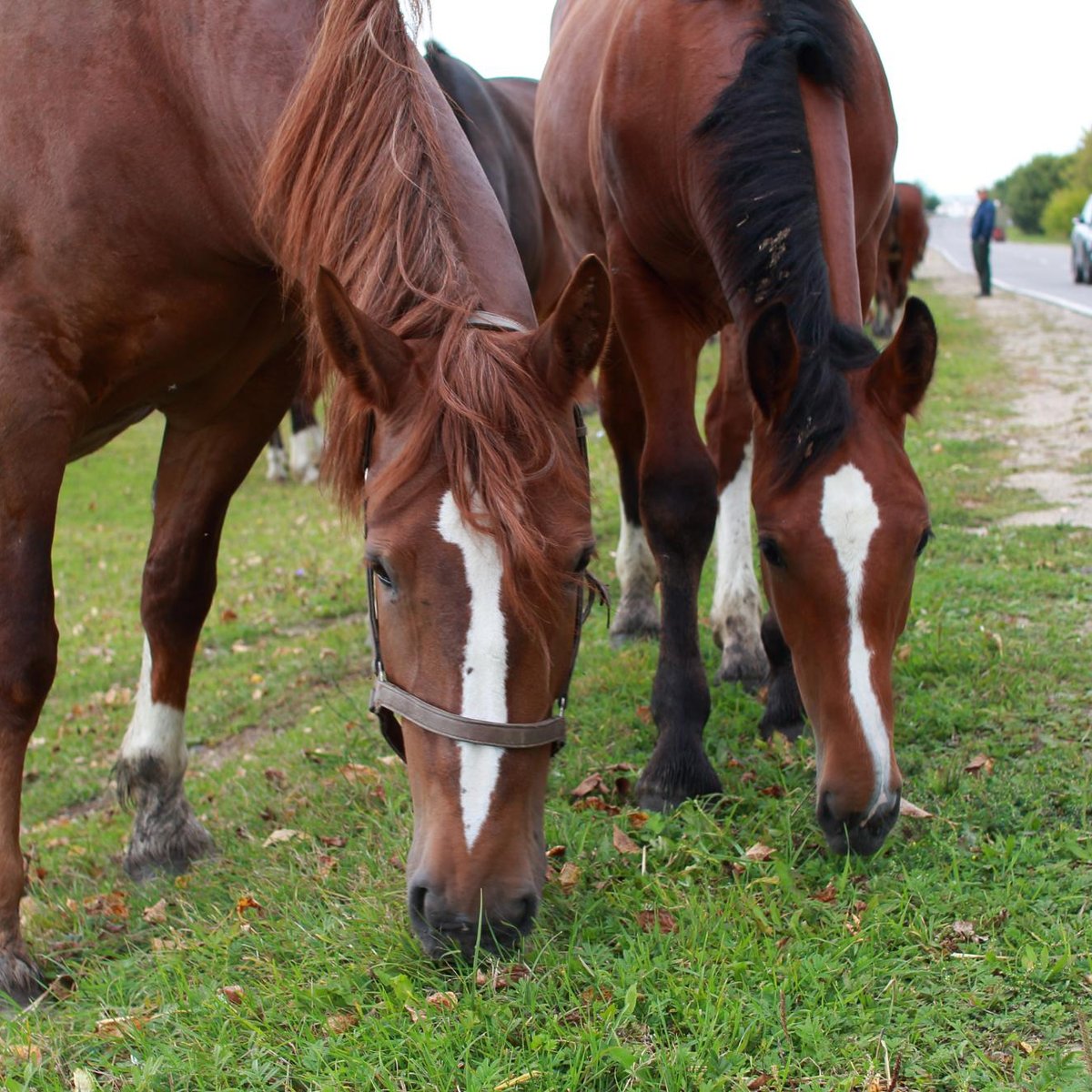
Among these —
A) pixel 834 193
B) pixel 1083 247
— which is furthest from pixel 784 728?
pixel 1083 247

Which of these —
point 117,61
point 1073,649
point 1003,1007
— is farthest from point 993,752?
point 117,61

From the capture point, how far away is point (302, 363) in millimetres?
4008

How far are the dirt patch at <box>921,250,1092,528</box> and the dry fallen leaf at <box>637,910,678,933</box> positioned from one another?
4548 millimetres

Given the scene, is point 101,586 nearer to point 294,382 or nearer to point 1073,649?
point 294,382

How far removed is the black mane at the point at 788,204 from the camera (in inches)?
114

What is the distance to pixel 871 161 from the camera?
3.84 m

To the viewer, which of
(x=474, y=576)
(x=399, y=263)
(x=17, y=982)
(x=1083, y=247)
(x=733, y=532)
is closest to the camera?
(x=474, y=576)

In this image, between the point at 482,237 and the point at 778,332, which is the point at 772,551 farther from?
the point at 482,237

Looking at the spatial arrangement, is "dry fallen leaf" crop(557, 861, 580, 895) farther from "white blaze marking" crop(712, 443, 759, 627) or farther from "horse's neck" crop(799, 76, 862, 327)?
"white blaze marking" crop(712, 443, 759, 627)

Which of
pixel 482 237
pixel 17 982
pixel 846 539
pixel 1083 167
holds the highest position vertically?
pixel 1083 167

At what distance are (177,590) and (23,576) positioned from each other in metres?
0.92

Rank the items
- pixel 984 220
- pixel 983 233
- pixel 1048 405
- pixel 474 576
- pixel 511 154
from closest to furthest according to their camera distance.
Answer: pixel 474 576
pixel 511 154
pixel 1048 405
pixel 984 220
pixel 983 233

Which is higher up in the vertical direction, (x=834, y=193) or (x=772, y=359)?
(x=834, y=193)

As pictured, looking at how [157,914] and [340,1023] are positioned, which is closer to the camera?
[340,1023]
